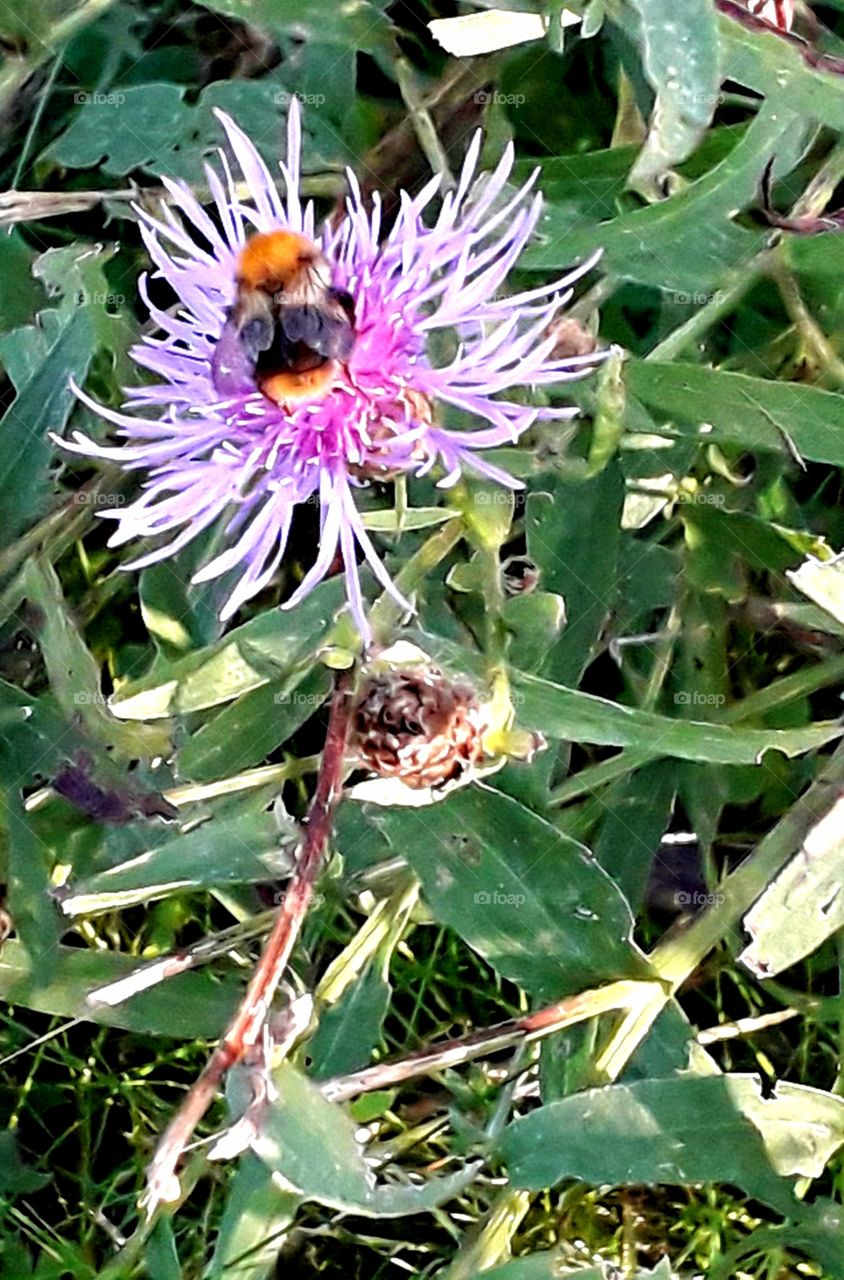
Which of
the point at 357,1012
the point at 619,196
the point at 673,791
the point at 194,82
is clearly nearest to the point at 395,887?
the point at 357,1012

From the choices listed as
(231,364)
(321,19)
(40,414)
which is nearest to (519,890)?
(231,364)

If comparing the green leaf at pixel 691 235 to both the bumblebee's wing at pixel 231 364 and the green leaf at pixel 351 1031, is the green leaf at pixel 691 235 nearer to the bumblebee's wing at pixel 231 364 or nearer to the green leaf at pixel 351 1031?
the bumblebee's wing at pixel 231 364

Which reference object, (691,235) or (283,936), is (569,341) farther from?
(283,936)

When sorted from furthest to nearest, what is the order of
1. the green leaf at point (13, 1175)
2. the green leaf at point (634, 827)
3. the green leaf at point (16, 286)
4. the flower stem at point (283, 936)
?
1. the green leaf at point (13, 1175)
2. the green leaf at point (16, 286)
3. the green leaf at point (634, 827)
4. the flower stem at point (283, 936)

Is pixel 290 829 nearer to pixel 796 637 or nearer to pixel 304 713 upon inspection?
pixel 304 713

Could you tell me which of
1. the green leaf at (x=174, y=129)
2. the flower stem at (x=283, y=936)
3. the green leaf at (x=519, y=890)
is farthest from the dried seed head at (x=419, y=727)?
the green leaf at (x=174, y=129)

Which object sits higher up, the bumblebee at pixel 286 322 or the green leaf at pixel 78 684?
the bumblebee at pixel 286 322

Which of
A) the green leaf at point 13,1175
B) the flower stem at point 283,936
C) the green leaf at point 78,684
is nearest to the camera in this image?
the flower stem at point 283,936

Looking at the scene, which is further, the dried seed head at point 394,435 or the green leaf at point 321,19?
the green leaf at point 321,19
